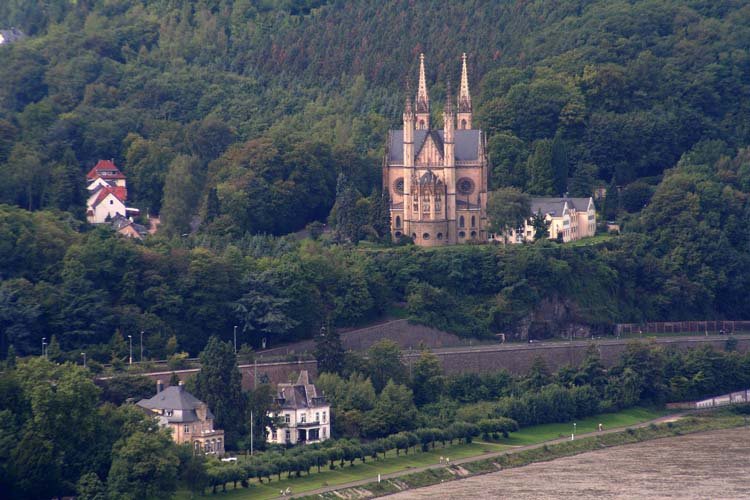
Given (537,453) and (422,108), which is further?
(422,108)

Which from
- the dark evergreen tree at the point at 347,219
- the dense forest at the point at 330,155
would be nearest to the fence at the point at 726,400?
the dense forest at the point at 330,155

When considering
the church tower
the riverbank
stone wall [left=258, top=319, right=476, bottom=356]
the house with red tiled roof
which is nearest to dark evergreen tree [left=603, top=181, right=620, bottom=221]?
the church tower

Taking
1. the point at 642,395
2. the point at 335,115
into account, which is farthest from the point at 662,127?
the point at 642,395

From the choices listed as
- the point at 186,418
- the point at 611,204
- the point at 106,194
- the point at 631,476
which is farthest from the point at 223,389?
the point at 611,204

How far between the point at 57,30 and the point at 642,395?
61729 mm

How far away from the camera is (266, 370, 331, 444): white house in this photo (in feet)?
273

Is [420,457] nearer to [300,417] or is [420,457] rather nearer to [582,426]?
[300,417]

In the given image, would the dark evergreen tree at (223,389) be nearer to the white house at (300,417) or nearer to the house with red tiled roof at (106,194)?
the white house at (300,417)

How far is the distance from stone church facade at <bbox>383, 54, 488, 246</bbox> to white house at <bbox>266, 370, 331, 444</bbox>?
22070mm

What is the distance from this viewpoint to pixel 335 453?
264 ft

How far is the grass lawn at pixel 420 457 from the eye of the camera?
251 feet

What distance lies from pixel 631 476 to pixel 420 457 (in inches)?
335

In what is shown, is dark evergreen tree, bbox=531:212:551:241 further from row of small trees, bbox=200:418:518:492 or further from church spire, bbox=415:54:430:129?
row of small trees, bbox=200:418:518:492

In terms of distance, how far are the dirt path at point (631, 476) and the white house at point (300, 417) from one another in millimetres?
5801
